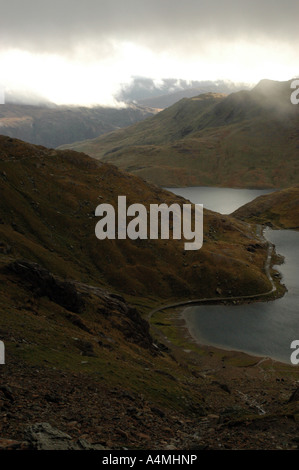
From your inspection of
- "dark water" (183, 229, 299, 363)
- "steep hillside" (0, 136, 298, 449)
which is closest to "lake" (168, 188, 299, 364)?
"dark water" (183, 229, 299, 363)

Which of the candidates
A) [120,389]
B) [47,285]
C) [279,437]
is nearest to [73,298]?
[47,285]

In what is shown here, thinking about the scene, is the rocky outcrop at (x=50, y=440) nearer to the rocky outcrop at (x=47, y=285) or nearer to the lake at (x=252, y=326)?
the rocky outcrop at (x=47, y=285)

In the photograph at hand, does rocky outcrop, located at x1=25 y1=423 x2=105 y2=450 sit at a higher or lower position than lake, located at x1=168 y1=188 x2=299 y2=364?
lower

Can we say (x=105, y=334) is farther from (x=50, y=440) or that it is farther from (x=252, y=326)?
(x=252, y=326)

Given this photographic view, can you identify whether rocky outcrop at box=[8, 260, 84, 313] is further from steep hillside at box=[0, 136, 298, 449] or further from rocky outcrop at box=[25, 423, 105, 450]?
rocky outcrop at box=[25, 423, 105, 450]

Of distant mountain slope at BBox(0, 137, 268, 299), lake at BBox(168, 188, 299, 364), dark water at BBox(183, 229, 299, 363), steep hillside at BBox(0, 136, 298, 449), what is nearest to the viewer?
steep hillside at BBox(0, 136, 298, 449)

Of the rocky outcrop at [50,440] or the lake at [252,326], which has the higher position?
the lake at [252,326]

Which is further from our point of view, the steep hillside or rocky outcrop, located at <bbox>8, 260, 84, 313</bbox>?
rocky outcrop, located at <bbox>8, 260, 84, 313</bbox>

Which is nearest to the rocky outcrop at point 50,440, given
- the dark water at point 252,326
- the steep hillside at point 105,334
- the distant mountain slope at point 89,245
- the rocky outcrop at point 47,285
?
the steep hillside at point 105,334

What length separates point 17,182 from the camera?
126438mm

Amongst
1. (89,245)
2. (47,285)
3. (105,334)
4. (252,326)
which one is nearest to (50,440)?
(105,334)

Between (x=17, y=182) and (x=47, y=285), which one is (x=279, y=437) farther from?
(x=17, y=182)

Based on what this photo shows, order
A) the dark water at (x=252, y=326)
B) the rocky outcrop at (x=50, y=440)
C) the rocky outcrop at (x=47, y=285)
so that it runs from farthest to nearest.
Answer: the dark water at (x=252, y=326) → the rocky outcrop at (x=47, y=285) → the rocky outcrop at (x=50, y=440)

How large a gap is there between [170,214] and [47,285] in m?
106
